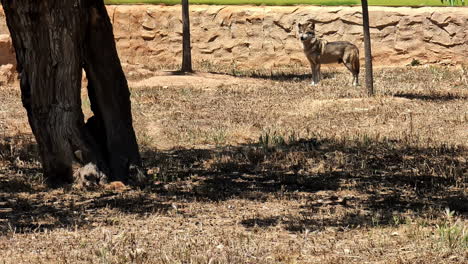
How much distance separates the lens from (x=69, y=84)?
38.1 feet

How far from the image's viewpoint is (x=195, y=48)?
30141 mm

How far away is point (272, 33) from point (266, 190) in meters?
18.4

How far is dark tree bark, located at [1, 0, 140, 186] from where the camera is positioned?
1138 centimetres

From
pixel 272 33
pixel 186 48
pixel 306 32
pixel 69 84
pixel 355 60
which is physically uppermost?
pixel 69 84

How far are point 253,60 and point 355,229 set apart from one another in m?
20.5

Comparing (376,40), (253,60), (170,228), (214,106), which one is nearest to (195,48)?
(253,60)

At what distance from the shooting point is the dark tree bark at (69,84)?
11383mm

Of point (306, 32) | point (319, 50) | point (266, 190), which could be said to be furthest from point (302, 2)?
point (266, 190)

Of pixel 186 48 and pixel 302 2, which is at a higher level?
pixel 302 2

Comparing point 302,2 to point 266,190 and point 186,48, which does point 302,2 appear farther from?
point 266,190

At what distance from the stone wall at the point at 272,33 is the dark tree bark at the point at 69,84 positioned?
675 inches

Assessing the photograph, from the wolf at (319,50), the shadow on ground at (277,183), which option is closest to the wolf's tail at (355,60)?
the wolf at (319,50)

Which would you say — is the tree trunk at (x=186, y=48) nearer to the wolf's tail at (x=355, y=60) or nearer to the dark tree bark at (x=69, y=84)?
the wolf's tail at (x=355, y=60)

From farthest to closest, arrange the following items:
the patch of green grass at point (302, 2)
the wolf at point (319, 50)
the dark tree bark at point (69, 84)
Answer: the patch of green grass at point (302, 2) → the wolf at point (319, 50) → the dark tree bark at point (69, 84)
